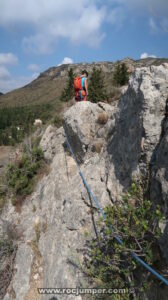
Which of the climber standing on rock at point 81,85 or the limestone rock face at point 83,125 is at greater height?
the climber standing on rock at point 81,85

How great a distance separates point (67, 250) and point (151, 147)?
313 centimetres

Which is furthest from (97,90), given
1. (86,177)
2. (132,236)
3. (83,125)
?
(132,236)

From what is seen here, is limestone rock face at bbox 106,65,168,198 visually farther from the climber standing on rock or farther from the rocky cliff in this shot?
the climber standing on rock

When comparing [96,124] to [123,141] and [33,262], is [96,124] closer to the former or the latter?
[123,141]

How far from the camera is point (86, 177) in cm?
557

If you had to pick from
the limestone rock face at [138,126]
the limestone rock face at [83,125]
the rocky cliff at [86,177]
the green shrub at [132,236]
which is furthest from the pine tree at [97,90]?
the green shrub at [132,236]

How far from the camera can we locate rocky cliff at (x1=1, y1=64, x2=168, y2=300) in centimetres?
347

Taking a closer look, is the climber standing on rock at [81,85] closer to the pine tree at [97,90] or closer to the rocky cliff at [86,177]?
the rocky cliff at [86,177]

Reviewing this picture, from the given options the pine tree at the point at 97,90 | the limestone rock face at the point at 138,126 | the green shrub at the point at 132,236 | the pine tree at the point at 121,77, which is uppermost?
the pine tree at the point at 121,77

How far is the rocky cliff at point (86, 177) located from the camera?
347 cm

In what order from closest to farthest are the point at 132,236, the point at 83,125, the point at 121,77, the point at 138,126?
the point at 132,236 → the point at 138,126 → the point at 83,125 → the point at 121,77

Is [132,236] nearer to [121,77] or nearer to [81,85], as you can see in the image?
[81,85]

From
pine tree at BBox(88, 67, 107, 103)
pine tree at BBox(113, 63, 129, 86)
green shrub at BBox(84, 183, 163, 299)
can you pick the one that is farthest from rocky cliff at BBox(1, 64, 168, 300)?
pine tree at BBox(113, 63, 129, 86)

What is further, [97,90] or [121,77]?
[121,77]
